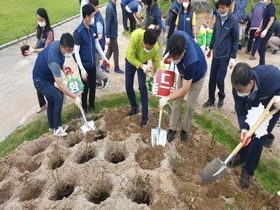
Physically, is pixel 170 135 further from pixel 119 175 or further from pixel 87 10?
pixel 87 10

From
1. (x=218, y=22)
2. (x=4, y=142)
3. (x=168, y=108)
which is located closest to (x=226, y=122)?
(x=168, y=108)

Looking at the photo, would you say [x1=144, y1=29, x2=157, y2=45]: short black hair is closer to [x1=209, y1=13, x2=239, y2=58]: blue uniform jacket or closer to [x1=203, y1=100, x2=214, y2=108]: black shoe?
[x1=209, y1=13, x2=239, y2=58]: blue uniform jacket

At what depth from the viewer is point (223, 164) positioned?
9.59ft

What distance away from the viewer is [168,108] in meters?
5.01

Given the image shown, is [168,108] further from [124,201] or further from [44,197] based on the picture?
[44,197]

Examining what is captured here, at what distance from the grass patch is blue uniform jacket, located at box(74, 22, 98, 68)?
2.30 m

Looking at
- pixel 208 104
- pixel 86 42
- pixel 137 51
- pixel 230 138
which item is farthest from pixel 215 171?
pixel 86 42

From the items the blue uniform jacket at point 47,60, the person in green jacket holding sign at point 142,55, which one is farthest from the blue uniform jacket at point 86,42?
the person in green jacket holding sign at point 142,55

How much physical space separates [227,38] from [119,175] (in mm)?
3141

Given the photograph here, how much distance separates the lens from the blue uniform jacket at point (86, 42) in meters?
4.05

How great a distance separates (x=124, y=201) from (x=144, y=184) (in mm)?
367

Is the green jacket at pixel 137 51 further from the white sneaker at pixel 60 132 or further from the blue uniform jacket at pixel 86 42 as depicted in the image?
the white sneaker at pixel 60 132

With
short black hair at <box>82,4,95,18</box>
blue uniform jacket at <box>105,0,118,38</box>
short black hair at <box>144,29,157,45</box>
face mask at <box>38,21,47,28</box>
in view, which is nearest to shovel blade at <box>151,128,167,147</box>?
short black hair at <box>144,29,157,45</box>

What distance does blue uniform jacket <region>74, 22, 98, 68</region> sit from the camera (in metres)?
4.05
